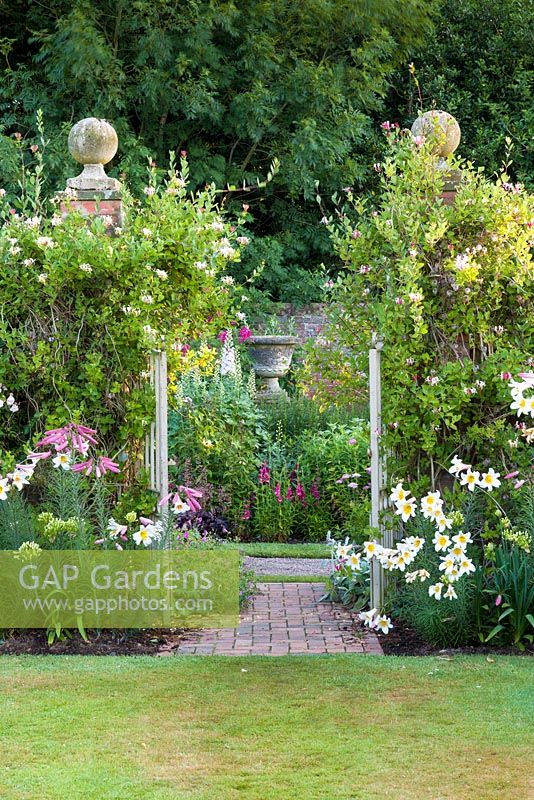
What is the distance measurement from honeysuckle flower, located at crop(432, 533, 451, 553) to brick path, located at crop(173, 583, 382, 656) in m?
0.61

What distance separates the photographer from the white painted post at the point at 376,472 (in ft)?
19.3

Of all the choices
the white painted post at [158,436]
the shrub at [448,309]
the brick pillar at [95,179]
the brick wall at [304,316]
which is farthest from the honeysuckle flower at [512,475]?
the brick wall at [304,316]

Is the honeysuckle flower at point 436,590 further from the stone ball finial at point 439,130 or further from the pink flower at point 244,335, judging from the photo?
the pink flower at point 244,335

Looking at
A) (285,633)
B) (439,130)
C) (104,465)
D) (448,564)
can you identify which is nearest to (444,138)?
(439,130)

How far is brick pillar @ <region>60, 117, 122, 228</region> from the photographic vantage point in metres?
6.21

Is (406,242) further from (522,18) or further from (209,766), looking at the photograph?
(522,18)

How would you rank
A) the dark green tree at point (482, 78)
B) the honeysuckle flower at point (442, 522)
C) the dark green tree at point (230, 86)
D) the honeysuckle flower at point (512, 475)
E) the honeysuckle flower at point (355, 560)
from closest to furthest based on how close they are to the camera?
1. the honeysuckle flower at point (442, 522)
2. the honeysuckle flower at point (512, 475)
3. the honeysuckle flower at point (355, 560)
4. the dark green tree at point (230, 86)
5. the dark green tree at point (482, 78)

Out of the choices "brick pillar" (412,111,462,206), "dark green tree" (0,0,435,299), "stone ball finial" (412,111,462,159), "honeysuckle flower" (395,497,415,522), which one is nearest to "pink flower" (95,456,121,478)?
"honeysuckle flower" (395,497,415,522)

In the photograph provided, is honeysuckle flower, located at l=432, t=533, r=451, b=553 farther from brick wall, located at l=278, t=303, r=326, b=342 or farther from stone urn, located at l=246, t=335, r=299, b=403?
brick wall, located at l=278, t=303, r=326, b=342

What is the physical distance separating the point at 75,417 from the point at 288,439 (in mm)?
4158

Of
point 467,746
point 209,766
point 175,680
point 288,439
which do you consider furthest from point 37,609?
point 288,439

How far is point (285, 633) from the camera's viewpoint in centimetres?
582

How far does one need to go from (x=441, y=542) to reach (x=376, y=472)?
0.72 metres

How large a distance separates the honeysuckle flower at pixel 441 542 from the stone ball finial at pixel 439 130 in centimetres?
219
